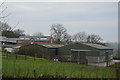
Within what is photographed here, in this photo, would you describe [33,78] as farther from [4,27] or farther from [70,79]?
[4,27]

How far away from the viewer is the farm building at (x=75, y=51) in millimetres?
23438

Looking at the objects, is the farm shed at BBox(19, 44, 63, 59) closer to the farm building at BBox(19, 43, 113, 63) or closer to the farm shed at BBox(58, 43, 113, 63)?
the farm building at BBox(19, 43, 113, 63)

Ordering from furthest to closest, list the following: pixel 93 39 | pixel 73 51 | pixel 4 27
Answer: pixel 93 39 < pixel 73 51 < pixel 4 27

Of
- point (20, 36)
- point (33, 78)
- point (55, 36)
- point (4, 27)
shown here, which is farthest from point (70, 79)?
point (20, 36)

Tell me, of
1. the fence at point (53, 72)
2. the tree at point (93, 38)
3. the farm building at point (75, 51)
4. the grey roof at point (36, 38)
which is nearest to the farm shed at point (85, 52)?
the farm building at point (75, 51)

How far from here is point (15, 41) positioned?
4031 cm

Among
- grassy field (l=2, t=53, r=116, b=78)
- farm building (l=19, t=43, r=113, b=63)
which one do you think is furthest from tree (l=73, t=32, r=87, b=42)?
grassy field (l=2, t=53, r=116, b=78)

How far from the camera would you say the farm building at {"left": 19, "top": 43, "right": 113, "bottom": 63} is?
23.4 m

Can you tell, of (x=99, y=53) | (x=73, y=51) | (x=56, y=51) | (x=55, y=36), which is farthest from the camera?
(x=55, y=36)

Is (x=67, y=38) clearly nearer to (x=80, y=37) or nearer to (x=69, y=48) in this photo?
(x=80, y=37)

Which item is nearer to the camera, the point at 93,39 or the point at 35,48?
the point at 35,48

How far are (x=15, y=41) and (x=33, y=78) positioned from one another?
113 feet

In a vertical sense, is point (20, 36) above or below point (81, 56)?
above

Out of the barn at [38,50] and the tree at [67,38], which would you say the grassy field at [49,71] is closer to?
the barn at [38,50]
